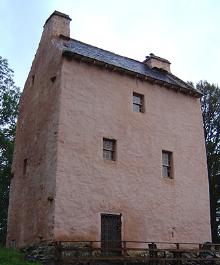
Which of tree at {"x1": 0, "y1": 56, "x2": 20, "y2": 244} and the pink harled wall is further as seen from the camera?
tree at {"x1": 0, "y1": 56, "x2": 20, "y2": 244}

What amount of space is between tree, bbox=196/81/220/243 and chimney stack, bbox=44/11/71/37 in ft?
54.3

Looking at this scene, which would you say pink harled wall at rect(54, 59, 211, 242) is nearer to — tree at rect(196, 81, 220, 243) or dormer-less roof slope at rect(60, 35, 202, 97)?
dormer-less roof slope at rect(60, 35, 202, 97)

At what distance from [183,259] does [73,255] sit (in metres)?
5.89

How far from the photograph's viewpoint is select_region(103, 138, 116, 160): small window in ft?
70.2

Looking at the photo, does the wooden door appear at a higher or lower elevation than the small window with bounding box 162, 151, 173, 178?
lower

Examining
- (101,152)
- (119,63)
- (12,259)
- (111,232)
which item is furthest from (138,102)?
(12,259)

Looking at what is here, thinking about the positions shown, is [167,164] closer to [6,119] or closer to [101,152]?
[101,152]

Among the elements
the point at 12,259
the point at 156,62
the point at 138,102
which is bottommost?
the point at 12,259

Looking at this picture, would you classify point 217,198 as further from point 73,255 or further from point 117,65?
point 73,255

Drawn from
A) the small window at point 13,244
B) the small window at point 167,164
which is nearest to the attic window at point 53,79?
the small window at point 167,164

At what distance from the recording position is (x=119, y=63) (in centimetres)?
2455

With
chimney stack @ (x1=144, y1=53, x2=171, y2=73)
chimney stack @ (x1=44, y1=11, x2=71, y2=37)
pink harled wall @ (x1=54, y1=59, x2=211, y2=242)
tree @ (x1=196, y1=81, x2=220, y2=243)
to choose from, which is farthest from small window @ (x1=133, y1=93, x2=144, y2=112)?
tree @ (x1=196, y1=81, x2=220, y2=243)

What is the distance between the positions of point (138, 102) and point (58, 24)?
641cm

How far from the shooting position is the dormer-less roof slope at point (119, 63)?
72.2ft
